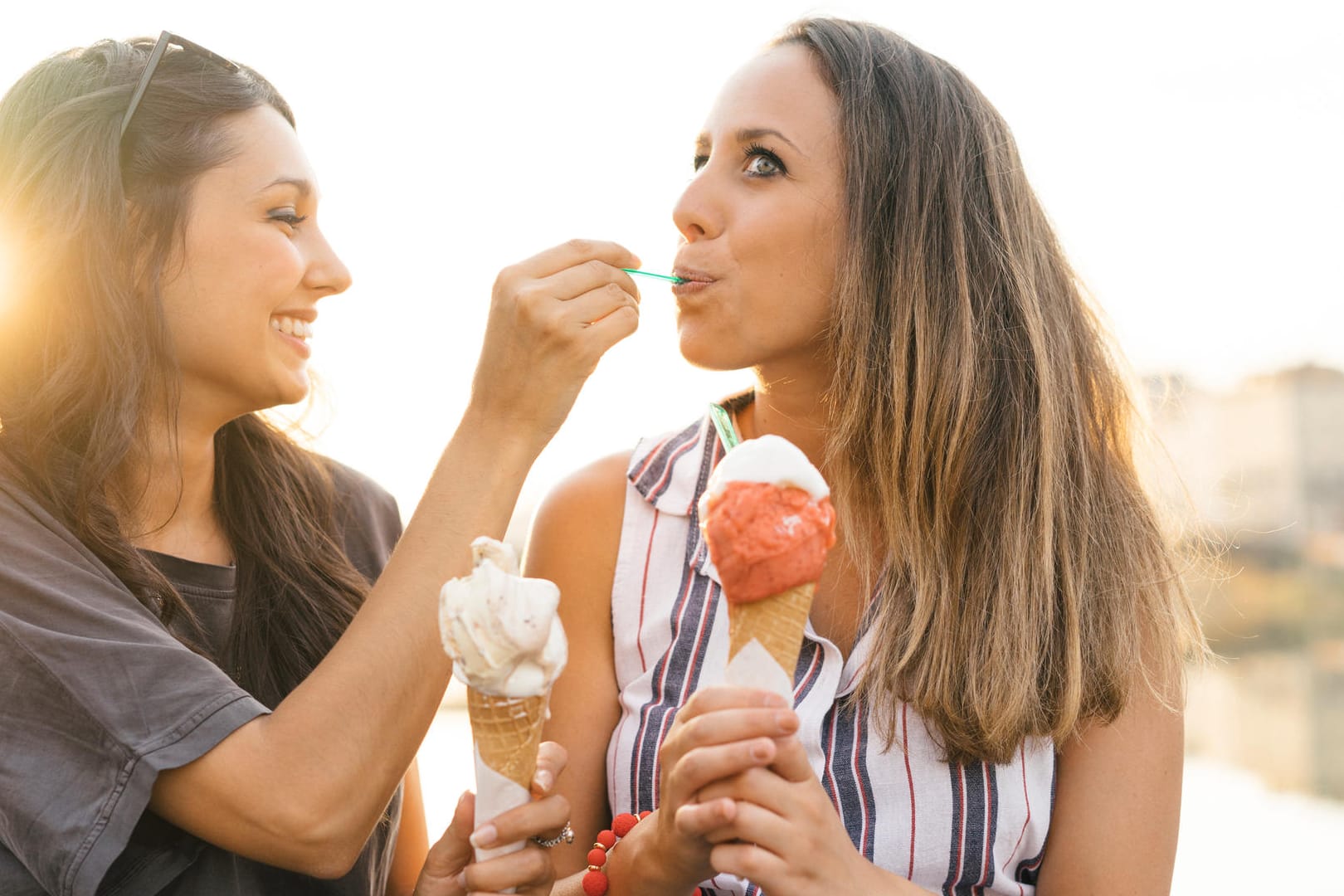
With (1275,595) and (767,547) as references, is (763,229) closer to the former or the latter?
(767,547)

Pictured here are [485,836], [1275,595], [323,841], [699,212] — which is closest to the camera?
[485,836]

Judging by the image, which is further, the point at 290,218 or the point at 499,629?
the point at 290,218

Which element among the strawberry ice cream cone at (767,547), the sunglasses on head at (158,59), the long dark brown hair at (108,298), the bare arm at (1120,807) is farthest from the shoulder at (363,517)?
the bare arm at (1120,807)

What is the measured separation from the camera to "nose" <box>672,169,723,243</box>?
1873mm

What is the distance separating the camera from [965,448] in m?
1.94

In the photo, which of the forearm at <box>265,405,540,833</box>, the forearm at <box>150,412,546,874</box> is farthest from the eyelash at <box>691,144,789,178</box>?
the forearm at <box>150,412,546,874</box>

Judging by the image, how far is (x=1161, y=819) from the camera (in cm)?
177

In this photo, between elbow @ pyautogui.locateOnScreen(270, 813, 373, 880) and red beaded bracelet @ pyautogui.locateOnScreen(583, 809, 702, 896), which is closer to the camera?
elbow @ pyautogui.locateOnScreen(270, 813, 373, 880)

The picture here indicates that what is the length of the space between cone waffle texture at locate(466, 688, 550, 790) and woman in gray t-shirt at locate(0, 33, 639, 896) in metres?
0.07

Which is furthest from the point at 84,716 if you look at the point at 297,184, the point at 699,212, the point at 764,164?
the point at 764,164

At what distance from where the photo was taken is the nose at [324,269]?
202 cm

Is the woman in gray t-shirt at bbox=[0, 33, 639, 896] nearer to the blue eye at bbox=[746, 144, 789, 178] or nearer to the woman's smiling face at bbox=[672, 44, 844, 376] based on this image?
the woman's smiling face at bbox=[672, 44, 844, 376]

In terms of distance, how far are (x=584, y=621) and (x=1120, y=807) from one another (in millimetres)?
927

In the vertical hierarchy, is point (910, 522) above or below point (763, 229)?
below
